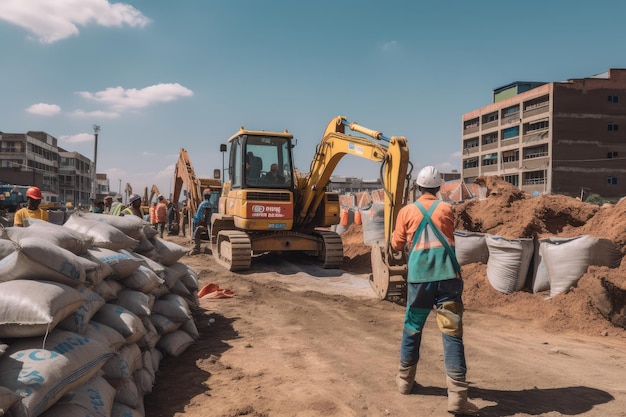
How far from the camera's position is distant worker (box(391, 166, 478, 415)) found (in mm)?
3957

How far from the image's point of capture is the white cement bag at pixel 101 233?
490 cm

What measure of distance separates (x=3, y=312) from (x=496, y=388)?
13.0ft

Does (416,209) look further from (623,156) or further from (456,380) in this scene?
(623,156)

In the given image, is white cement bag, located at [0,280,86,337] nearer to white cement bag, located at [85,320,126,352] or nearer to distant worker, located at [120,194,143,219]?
white cement bag, located at [85,320,126,352]

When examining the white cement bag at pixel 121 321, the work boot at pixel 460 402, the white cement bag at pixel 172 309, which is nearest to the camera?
the work boot at pixel 460 402

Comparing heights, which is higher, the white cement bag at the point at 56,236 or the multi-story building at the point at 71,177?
the multi-story building at the point at 71,177

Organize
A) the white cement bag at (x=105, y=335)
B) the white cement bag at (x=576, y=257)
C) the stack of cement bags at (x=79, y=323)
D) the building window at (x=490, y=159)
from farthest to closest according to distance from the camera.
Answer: the building window at (x=490, y=159)
the white cement bag at (x=576, y=257)
the white cement bag at (x=105, y=335)
the stack of cement bags at (x=79, y=323)

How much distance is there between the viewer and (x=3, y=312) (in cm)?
296

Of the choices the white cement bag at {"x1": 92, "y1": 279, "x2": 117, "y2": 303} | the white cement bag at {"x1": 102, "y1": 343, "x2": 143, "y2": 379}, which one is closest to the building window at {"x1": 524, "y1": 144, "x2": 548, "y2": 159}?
the white cement bag at {"x1": 92, "y1": 279, "x2": 117, "y2": 303}

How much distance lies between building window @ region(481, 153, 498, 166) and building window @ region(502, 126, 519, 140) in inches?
107

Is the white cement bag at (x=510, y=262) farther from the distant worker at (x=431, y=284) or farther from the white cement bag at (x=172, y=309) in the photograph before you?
the white cement bag at (x=172, y=309)

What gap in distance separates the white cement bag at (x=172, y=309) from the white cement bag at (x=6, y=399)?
2.84m

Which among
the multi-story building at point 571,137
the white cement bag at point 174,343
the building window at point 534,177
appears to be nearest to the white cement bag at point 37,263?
the white cement bag at point 174,343

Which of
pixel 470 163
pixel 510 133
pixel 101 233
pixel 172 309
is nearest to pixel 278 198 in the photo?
pixel 172 309
